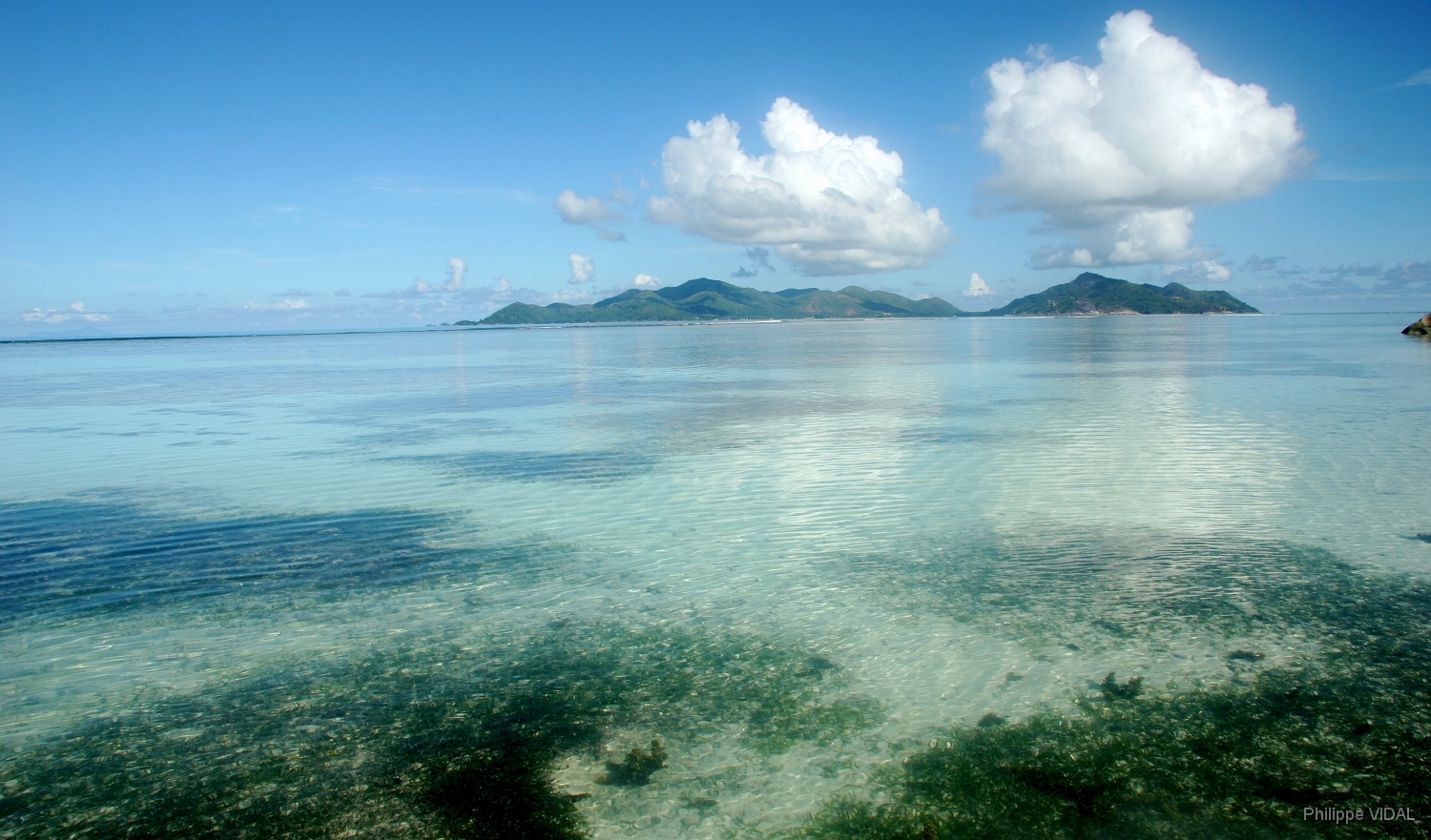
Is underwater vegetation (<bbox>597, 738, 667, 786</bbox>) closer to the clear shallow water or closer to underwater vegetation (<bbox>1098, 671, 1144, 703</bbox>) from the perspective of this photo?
the clear shallow water

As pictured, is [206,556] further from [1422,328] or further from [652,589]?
[1422,328]

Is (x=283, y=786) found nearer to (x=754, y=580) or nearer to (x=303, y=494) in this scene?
(x=754, y=580)

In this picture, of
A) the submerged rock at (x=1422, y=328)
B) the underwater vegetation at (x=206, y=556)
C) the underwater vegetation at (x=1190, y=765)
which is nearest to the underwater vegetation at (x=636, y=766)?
the underwater vegetation at (x=1190, y=765)

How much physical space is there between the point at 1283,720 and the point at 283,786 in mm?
7967

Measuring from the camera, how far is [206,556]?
11281 mm

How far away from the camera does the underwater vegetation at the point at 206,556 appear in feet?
32.3

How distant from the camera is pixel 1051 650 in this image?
313 inches

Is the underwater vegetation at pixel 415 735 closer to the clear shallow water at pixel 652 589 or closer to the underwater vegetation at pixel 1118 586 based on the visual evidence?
the clear shallow water at pixel 652 589

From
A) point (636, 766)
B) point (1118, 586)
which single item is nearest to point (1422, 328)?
point (1118, 586)

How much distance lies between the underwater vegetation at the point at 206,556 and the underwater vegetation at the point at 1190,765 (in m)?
6.52

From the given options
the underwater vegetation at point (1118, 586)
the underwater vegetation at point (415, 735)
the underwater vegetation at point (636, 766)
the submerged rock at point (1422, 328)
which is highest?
the submerged rock at point (1422, 328)

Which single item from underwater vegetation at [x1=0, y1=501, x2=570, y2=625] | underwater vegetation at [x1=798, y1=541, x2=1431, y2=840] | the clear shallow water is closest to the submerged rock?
the clear shallow water

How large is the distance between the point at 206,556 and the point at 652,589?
259 inches

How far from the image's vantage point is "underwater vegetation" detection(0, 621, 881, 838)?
5602mm
